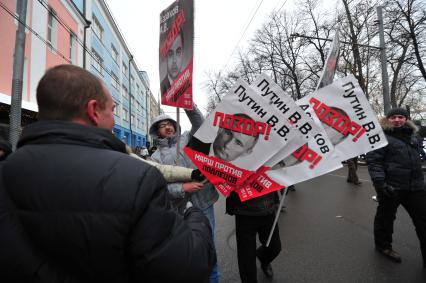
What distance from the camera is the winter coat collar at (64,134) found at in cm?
105

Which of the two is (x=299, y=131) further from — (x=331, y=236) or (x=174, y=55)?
(x=331, y=236)

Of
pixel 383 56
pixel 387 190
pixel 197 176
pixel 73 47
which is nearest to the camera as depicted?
pixel 197 176

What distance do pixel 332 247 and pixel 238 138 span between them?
2829mm

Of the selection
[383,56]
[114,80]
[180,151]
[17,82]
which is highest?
[114,80]

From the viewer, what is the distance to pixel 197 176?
239 cm

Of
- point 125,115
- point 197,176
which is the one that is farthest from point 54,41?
point 125,115

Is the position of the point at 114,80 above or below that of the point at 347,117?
above

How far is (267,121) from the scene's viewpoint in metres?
2.29

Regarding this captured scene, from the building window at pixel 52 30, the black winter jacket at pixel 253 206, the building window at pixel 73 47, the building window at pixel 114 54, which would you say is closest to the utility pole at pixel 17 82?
the black winter jacket at pixel 253 206

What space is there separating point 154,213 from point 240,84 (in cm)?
151

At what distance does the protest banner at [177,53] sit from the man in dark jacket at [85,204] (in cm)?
157

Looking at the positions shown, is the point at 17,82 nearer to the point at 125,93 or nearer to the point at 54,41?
the point at 54,41

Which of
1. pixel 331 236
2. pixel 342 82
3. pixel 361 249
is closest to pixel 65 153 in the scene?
pixel 342 82

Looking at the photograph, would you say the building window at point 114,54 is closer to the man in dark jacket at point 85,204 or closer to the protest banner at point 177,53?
the protest banner at point 177,53
